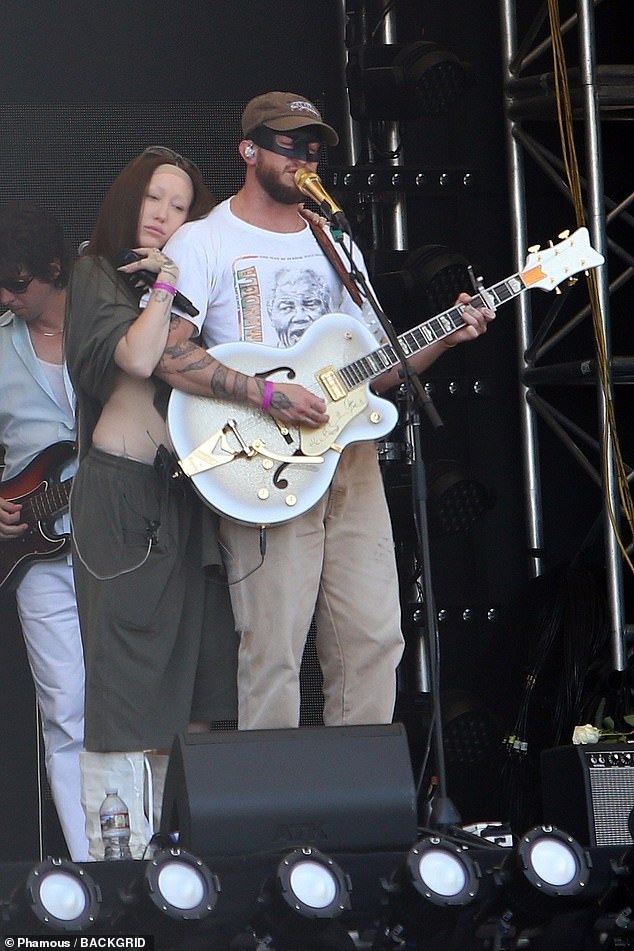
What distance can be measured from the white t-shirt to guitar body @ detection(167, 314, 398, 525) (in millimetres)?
61

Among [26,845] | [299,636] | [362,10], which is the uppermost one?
[362,10]

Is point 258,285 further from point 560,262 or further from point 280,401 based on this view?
point 560,262

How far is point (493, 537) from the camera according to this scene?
14.5 feet

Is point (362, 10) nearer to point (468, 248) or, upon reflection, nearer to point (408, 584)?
point (468, 248)

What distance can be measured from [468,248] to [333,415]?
987 mm

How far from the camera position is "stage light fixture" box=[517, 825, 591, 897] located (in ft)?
7.43

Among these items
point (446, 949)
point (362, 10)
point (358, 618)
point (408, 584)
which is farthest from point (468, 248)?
point (446, 949)

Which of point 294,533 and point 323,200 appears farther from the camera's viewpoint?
point 294,533

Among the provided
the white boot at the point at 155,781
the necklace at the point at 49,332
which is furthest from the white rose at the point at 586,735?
the necklace at the point at 49,332

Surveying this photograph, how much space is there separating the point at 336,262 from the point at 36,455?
0.90 metres

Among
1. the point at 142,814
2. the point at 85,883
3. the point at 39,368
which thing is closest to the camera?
the point at 85,883

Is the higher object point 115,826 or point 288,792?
point 288,792

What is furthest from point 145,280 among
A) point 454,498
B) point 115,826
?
point 115,826

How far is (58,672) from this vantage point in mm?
3848
